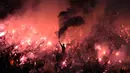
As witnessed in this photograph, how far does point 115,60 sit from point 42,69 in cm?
260

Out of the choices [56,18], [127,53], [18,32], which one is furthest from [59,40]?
[127,53]

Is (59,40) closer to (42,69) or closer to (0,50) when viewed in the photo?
(42,69)

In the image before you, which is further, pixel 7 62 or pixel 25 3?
pixel 25 3

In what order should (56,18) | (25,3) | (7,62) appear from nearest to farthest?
(7,62) < (56,18) < (25,3)

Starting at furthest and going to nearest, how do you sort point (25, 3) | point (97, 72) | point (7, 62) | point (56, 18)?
1. point (25, 3)
2. point (56, 18)
3. point (7, 62)
4. point (97, 72)

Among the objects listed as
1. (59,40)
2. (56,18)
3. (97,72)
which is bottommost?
(97,72)

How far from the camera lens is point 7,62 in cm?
906

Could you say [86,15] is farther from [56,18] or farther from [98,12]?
[56,18]

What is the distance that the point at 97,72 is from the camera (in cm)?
809

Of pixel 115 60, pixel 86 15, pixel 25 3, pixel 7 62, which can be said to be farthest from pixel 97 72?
pixel 25 3

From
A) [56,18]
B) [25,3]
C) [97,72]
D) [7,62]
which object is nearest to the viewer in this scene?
[97,72]

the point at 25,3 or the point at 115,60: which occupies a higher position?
the point at 25,3

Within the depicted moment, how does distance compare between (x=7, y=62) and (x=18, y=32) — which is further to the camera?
(x=18, y=32)

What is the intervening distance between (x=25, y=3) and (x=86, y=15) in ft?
9.91
